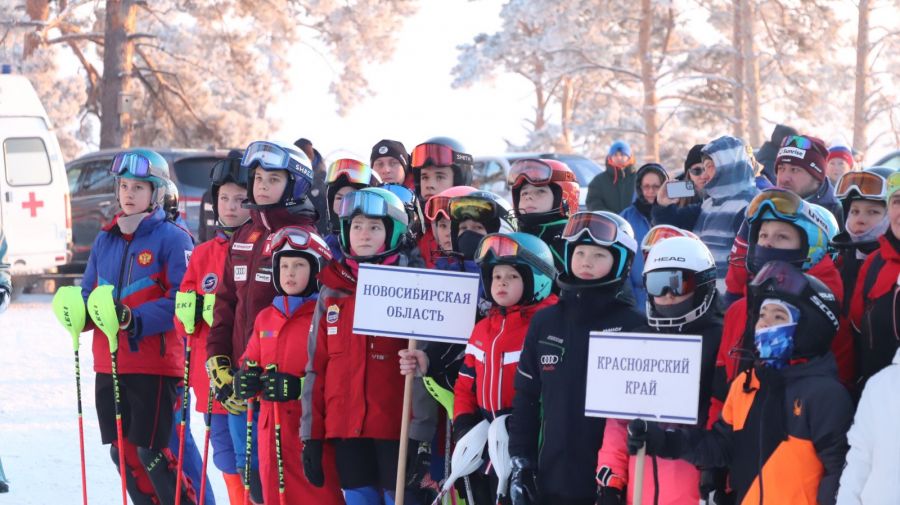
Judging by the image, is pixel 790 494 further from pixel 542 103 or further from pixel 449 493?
pixel 542 103

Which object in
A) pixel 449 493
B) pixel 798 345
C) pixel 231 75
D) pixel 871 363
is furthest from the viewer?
pixel 231 75

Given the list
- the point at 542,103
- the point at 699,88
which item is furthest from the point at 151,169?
the point at 542,103

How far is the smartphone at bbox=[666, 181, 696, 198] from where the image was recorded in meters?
7.60

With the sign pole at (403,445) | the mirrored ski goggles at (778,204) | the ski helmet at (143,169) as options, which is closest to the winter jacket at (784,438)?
the mirrored ski goggles at (778,204)

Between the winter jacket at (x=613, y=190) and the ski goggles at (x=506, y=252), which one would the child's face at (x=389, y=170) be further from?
the winter jacket at (x=613, y=190)

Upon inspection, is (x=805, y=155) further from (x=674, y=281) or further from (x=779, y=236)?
(x=674, y=281)

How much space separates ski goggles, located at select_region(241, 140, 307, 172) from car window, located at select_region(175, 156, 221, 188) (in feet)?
40.1

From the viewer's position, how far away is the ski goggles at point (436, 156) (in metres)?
6.72

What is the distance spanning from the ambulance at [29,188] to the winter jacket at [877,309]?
13.8 m

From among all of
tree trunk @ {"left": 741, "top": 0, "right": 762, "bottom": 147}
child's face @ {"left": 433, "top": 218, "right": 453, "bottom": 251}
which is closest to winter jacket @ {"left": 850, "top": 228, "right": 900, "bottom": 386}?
child's face @ {"left": 433, "top": 218, "right": 453, "bottom": 251}

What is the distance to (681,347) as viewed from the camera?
4219mm

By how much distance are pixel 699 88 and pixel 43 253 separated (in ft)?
69.0

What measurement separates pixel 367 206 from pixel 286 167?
29.9 inches

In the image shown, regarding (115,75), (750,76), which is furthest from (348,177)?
(750,76)
